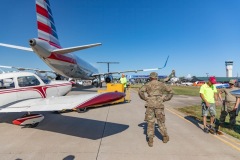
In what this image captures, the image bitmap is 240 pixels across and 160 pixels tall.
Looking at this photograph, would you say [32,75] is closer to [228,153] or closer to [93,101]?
[93,101]

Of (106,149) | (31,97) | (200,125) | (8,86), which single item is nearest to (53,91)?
(31,97)

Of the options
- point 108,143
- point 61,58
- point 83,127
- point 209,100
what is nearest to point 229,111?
point 209,100

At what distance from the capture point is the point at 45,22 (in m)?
16.0

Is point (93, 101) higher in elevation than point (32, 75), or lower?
lower

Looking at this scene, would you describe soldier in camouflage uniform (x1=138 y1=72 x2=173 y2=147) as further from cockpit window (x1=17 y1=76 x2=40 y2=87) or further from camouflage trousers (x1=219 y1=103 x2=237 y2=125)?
cockpit window (x1=17 y1=76 x2=40 y2=87)

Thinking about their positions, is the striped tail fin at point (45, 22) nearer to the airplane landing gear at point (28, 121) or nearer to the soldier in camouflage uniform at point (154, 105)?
the airplane landing gear at point (28, 121)

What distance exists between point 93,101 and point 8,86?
4.04 m

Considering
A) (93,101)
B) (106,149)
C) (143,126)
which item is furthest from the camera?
(143,126)

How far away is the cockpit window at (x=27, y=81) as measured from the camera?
812 centimetres

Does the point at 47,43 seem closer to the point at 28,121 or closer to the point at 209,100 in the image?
the point at 28,121

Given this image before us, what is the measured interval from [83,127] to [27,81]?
3025 mm

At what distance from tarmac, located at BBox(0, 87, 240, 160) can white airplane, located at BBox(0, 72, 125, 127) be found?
0.74 meters

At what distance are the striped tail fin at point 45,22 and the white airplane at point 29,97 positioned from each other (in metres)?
7.93

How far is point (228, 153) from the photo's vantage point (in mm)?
5102
